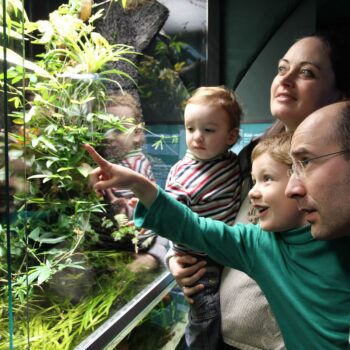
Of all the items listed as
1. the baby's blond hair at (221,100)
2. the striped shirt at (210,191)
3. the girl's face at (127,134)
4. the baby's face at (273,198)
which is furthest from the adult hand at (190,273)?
the girl's face at (127,134)

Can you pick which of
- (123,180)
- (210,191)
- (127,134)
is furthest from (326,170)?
(127,134)

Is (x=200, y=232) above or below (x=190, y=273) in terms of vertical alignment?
above

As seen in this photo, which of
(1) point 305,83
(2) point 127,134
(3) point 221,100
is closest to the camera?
(1) point 305,83

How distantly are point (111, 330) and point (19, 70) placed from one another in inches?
37.6

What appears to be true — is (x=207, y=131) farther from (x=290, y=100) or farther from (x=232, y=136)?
(x=290, y=100)

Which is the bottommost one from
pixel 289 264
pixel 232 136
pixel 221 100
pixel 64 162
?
pixel 289 264

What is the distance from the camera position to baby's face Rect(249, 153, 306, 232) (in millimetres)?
853

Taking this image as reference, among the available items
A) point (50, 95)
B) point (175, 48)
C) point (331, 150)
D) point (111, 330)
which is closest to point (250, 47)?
point (175, 48)

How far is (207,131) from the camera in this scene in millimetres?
1266

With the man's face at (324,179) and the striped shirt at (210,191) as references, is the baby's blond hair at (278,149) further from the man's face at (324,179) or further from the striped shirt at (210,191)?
the striped shirt at (210,191)

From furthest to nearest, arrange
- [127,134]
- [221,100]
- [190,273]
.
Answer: [127,134], [221,100], [190,273]

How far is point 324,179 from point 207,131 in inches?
25.8

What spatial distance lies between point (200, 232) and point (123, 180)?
10.0 inches

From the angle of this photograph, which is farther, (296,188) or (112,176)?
(112,176)
